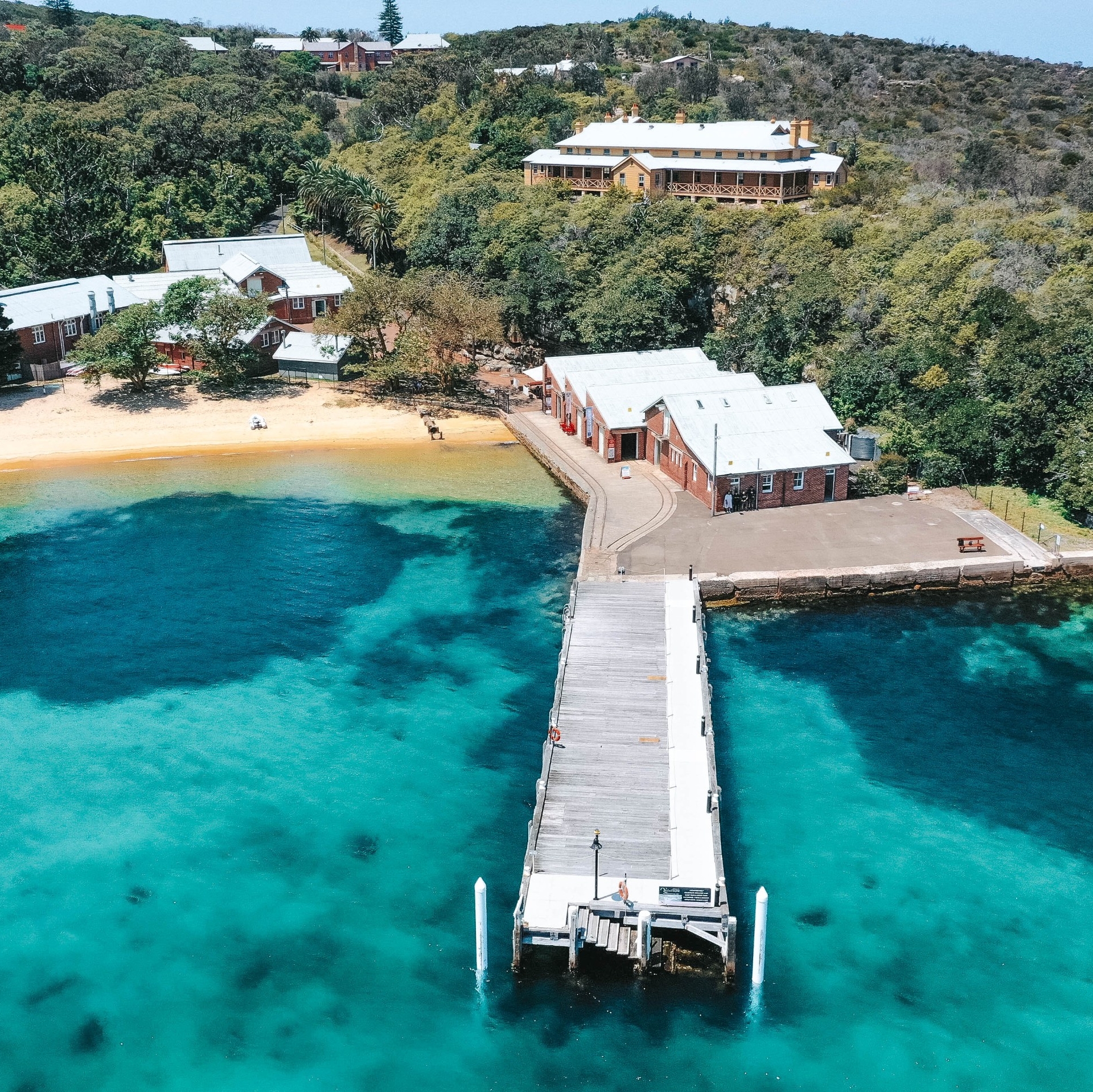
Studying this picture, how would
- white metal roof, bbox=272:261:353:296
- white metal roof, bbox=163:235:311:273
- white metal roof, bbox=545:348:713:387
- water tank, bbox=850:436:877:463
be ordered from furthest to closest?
1. white metal roof, bbox=163:235:311:273
2. white metal roof, bbox=272:261:353:296
3. white metal roof, bbox=545:348:713:387
4. water tank, bbox=850:436:877:463

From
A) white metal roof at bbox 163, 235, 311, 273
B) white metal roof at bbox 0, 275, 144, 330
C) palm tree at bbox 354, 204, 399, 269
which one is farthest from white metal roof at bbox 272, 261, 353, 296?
white metal roof at bbox 0, 275, 144, 330

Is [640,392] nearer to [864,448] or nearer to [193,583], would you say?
[864,448]

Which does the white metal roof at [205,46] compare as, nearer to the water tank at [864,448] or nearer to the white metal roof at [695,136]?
the white metal roof at [695,136]

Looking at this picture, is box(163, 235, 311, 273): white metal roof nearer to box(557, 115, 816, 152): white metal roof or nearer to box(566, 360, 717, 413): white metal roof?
box(557, 115, 816, 152): white metal roof

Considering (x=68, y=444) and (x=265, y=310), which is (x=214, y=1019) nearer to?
(x=68, y=444)

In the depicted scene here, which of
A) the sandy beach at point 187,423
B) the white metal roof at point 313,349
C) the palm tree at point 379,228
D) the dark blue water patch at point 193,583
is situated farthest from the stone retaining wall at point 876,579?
the palm tree at point 379,228
